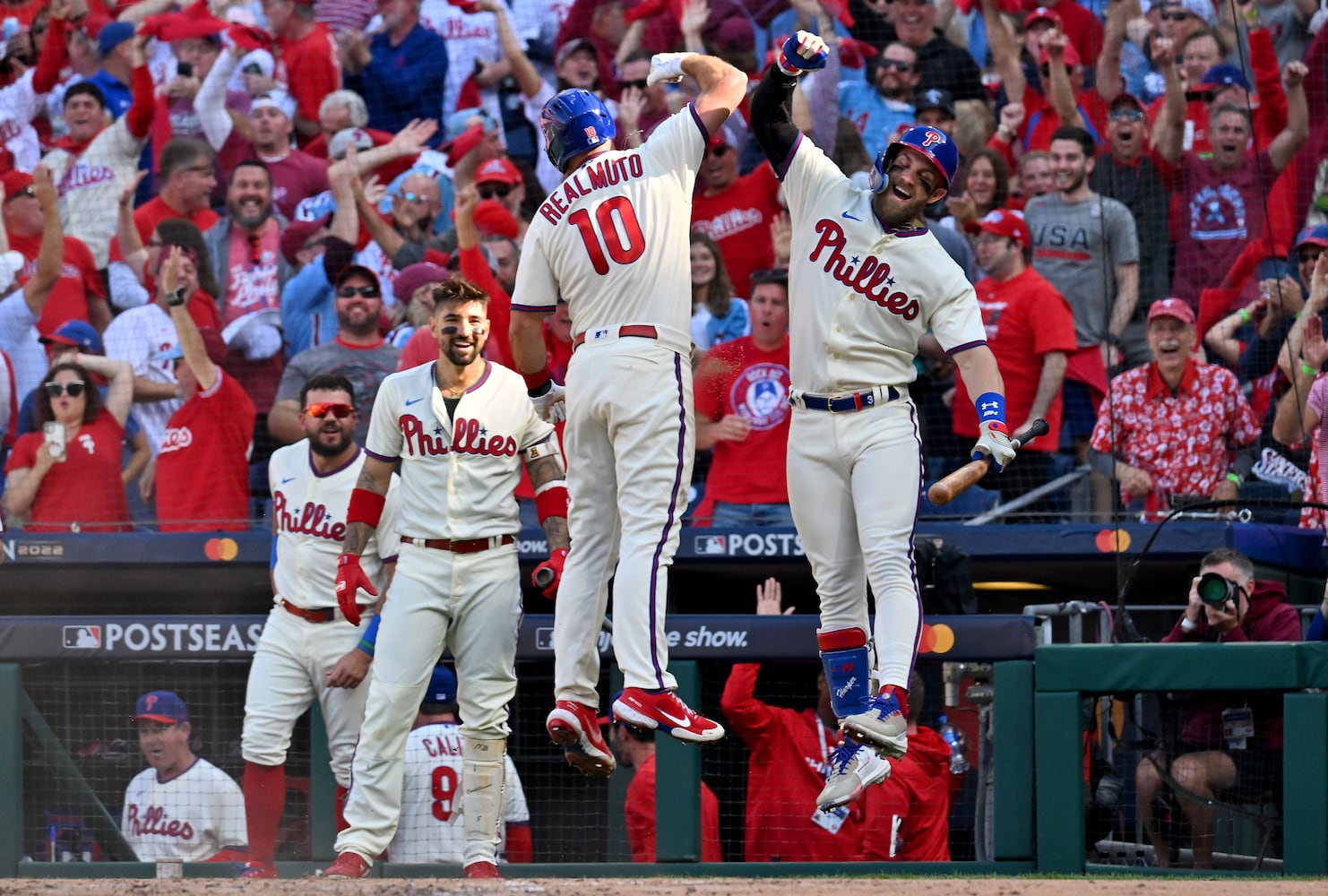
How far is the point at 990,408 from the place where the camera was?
5.05m

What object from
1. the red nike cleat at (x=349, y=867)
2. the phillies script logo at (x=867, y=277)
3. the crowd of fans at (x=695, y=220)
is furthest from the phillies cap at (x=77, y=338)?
the phillies script logo at (x=867, y=277)

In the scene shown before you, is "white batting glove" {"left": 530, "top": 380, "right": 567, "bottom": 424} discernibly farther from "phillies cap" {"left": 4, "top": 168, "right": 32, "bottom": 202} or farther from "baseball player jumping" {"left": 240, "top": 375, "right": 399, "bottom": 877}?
"phillies cap" {"left": 4, "top": 168, "right": 32, "bottom": 202}

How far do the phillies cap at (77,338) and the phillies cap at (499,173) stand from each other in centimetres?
218

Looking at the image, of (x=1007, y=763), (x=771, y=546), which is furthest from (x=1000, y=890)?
(x=771, y=546)

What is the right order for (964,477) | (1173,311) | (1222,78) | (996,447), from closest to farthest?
(964,477) < (996,447) < (1173,311) < (1222,78)

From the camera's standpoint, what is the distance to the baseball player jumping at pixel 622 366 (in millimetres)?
4945

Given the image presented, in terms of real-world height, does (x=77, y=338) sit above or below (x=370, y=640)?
above

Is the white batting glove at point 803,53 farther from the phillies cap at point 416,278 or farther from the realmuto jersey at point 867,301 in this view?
the phillies cap at point 416,278

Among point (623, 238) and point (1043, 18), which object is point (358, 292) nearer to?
point (623, 238)

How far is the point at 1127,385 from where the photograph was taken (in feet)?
26.4

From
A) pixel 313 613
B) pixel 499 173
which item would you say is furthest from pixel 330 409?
pixel 499 173

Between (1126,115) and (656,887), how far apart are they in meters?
5.57

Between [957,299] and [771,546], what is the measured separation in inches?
97.7

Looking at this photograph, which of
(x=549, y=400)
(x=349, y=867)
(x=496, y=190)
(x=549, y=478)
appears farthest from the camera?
(x=496, y=190)
